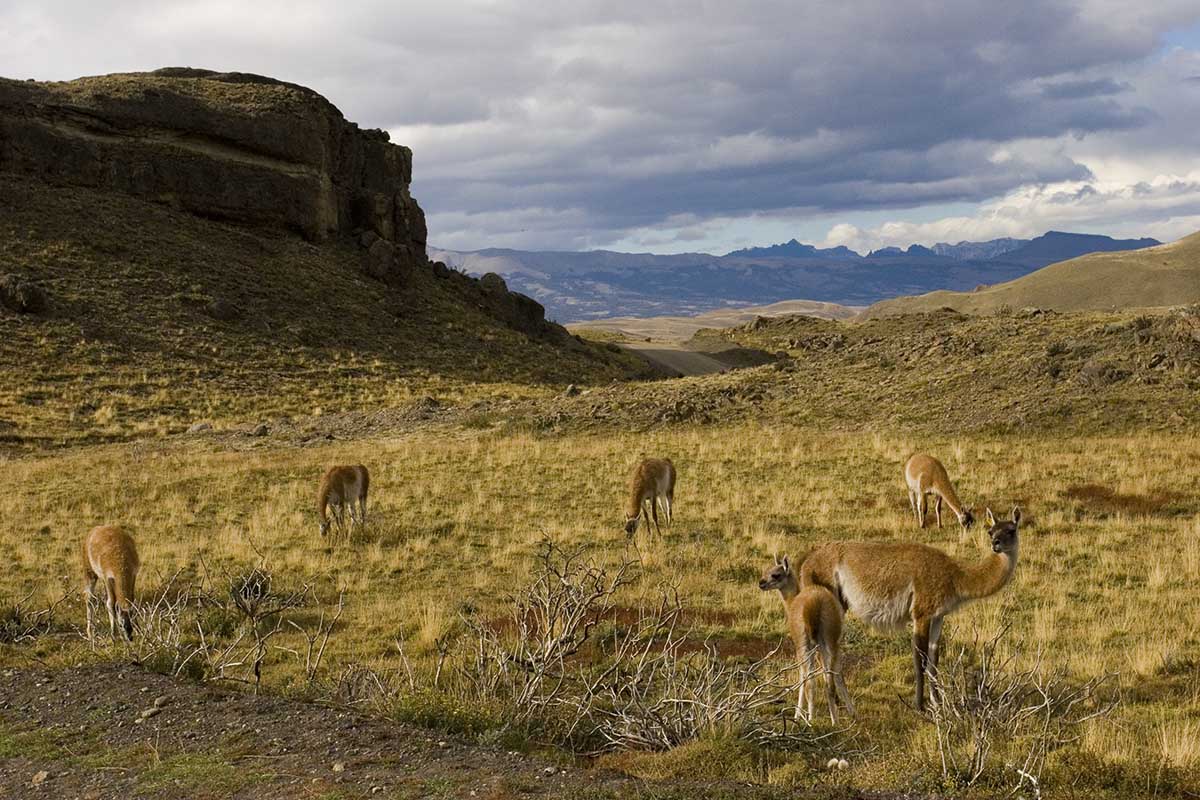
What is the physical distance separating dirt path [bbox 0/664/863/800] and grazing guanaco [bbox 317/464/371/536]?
8.67 m

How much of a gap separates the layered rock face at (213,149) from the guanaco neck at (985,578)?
6006cm

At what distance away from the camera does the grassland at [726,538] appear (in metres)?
8.05

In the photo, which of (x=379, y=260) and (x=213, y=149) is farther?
(x=379, y=260)

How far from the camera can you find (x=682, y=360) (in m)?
79.0

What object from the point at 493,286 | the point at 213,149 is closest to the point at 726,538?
the point at 213,149

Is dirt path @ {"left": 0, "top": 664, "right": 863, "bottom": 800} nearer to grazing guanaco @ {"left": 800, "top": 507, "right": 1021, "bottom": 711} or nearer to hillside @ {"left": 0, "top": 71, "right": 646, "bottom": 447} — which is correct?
grazing guanaco @ {"left": 800, "top": 507, "right": 1021, "bottom": 711}

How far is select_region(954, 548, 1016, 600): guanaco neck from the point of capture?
25.9 ft

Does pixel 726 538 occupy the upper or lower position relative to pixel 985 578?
lower

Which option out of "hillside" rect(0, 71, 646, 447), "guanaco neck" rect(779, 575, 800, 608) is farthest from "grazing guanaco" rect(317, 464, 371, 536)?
"hillside" rect(0, 71, 646, 447)

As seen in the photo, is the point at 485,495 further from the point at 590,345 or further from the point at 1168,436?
the point at 590,345

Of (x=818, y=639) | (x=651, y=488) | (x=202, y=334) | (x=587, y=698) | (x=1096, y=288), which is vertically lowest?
(x=587, y=698)

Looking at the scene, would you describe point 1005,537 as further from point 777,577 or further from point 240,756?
point 240,756

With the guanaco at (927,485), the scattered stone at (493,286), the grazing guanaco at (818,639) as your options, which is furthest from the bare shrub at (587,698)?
the scattered stone at (493,286)

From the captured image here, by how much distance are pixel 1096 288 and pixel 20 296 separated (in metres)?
130
